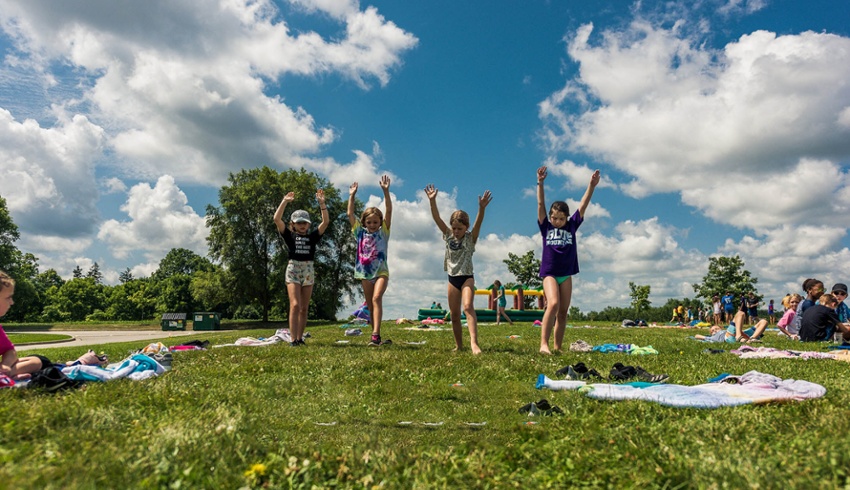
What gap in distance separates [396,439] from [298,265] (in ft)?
22.6

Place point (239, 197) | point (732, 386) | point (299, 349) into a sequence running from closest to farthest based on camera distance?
1. point (732, 386)
2. point (299, 349)
3. point (239, 197)

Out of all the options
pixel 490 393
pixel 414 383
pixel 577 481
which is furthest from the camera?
pixel 414 383

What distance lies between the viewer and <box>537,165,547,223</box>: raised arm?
369 inches

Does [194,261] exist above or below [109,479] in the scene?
above

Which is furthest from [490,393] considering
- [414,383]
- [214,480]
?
[214,480]

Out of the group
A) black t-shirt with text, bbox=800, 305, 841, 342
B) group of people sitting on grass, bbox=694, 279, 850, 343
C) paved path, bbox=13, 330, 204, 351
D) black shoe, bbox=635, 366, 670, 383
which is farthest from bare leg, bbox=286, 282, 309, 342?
paved path, bbox=13, 330, 204, 351

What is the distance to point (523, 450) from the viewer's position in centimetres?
364

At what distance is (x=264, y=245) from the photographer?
49.1 m

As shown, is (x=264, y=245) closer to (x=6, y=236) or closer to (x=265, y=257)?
(x=265, y=257)

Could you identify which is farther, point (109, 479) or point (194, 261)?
point (194, 261)

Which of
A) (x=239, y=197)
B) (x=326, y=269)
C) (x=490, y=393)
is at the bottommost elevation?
(x=490, y=393)

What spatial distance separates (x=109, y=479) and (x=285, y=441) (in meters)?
1.37

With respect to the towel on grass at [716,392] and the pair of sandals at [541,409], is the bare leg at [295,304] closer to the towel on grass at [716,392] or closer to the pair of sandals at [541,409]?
the towel on grass at [716,392]

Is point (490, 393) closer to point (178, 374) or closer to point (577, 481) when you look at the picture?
point (577, 481)
